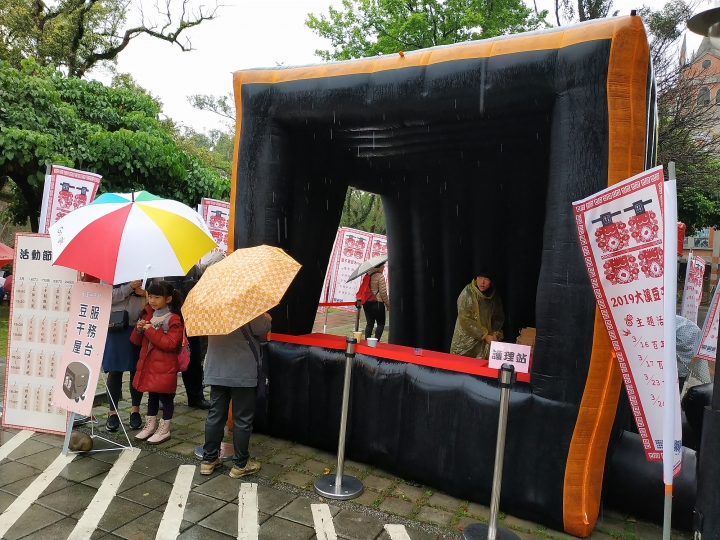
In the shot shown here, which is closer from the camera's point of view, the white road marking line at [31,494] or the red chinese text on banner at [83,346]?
the white road marking line at [31,494]

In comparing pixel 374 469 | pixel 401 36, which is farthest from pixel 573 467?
pixel 401 36

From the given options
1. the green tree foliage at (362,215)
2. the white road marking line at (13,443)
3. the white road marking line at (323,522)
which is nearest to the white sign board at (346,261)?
the white road marking line at (13,443)

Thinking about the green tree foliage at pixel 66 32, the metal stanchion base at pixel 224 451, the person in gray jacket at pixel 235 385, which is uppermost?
the green tree foliage at pixel 66 32

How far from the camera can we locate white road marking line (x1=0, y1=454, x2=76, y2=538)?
322 centimetres

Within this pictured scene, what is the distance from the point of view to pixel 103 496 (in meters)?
3.59

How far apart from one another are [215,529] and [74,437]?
6.11 ft

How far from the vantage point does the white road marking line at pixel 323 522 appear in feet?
10.5

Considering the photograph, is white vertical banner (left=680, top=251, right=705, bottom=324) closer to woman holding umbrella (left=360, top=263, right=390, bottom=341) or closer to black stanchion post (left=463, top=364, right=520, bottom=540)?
woman holding umbrella (left=360, top=263, right=390, bottom=341)

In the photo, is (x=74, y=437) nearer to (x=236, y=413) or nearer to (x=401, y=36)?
(x=236, y=413)

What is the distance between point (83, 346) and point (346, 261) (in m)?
6.86

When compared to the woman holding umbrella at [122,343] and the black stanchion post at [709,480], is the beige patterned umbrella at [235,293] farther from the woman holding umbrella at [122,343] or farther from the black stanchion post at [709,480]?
the black stanchion post at [709,480]

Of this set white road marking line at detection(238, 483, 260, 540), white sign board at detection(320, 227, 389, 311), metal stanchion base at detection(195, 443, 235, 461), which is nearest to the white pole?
white road marking line at detection(238, 483, 260, 540)

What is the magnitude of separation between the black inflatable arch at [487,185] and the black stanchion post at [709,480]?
775mm

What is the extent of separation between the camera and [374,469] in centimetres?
427
